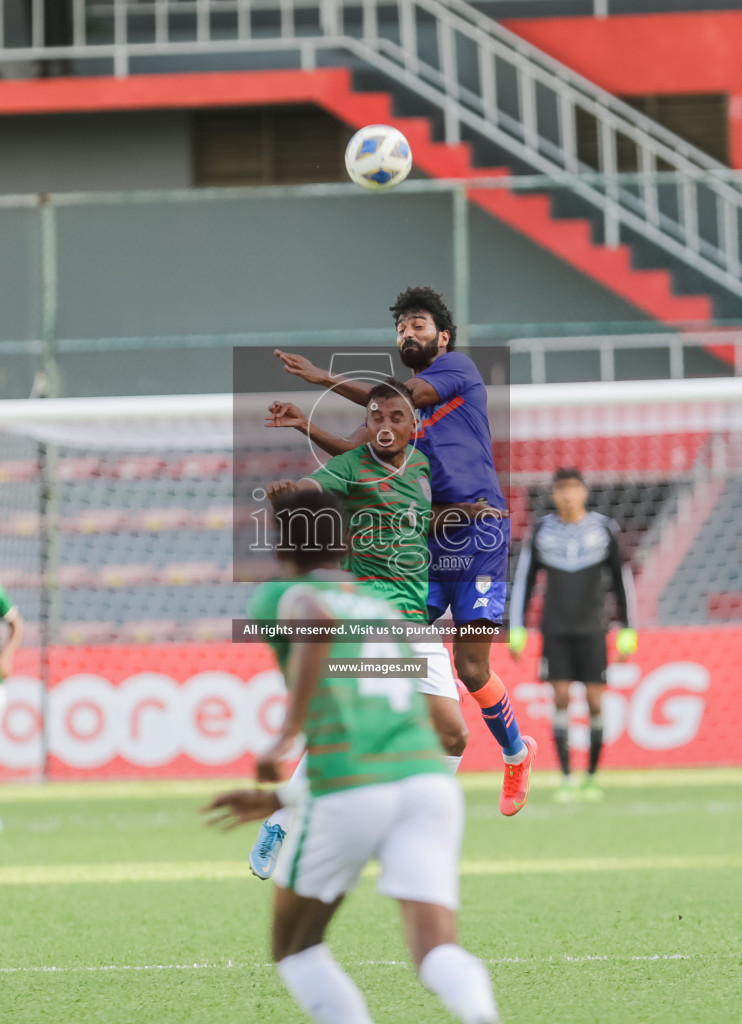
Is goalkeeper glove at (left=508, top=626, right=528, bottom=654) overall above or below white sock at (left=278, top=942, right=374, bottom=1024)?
above

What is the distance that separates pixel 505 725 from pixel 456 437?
141cm

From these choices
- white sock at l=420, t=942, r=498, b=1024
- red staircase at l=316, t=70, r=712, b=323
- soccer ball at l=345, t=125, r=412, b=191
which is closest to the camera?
white sock at l=420, t=942, r=498, b=1024

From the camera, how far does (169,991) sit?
19.4ft

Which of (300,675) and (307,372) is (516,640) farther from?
(300,675)

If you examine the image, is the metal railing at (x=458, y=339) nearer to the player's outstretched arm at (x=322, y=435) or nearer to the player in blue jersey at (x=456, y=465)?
the player in blue jersey at (x=456, y=465)

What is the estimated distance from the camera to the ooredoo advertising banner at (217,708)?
1406 cm

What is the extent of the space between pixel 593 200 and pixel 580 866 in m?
11.4

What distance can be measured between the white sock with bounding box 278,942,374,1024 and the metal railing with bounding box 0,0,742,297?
14.9m

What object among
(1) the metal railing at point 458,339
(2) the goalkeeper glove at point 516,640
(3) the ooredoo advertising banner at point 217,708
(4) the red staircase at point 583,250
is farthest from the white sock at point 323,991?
(4) the red staircase at point 583,250

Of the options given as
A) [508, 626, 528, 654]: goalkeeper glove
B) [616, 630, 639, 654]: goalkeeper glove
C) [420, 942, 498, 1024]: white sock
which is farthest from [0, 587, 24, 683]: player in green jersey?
[420, 942, 498, 1024]: white sock

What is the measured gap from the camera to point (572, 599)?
12.8 m

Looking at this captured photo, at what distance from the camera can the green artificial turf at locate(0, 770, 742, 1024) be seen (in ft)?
18.6

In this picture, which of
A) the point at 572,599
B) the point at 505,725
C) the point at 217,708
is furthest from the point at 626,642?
the point at 505,725

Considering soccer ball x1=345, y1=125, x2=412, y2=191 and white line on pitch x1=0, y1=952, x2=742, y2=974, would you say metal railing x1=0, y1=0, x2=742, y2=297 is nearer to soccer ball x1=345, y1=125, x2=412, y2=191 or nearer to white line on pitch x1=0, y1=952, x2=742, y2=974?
soccer ball x1=345, y1=125, x2=412, y2=191
